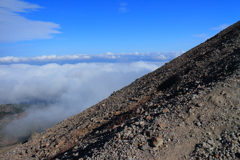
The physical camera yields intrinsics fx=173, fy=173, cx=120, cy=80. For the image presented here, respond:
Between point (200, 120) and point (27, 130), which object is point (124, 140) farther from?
point (27, 130)

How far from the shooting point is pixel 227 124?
7734 mm

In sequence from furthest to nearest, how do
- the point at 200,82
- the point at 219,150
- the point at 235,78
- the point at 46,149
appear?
the point at 46,149, the point at 200,82, the point at 235,78, the point at 219,150

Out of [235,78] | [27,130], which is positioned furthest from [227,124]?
[27,130]

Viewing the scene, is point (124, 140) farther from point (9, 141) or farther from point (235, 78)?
point (9, 141)

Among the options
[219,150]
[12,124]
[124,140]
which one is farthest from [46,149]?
[12,124]

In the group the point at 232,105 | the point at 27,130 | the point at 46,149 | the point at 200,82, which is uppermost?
the point at 200,82

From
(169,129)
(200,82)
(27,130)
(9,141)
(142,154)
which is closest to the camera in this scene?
(142,154)

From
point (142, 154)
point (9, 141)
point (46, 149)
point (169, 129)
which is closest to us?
point (142, 154)

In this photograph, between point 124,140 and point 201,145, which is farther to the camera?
point 124,140

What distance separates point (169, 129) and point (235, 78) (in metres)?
5.46

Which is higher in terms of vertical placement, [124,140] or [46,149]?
[124,140]

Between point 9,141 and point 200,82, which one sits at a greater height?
point 200,82

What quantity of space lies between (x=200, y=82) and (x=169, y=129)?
5789mm

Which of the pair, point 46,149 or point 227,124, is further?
point 46,149
